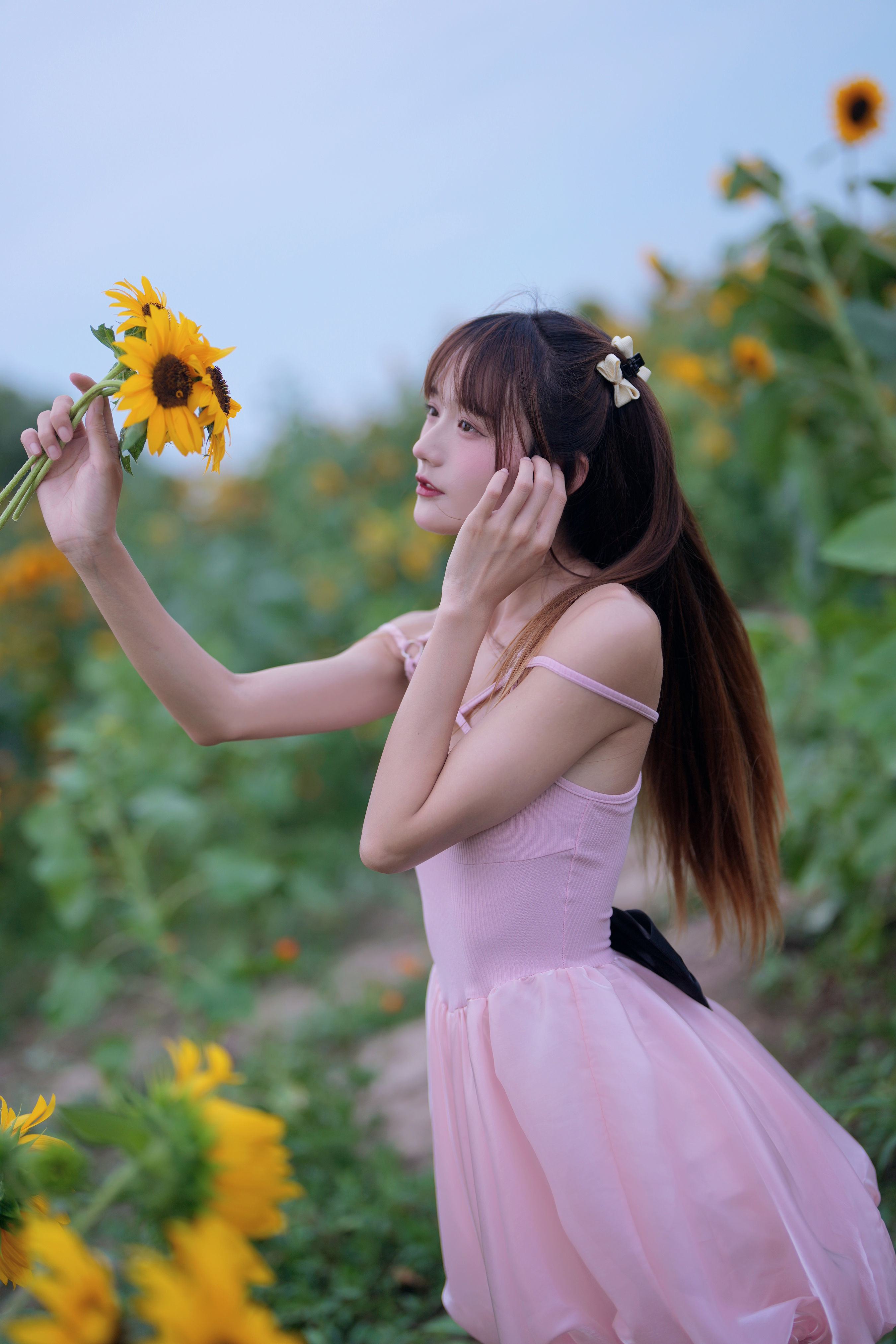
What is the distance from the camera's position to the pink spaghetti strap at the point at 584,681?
1.18m

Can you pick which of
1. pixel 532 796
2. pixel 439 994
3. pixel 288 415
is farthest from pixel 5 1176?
pixel 288 415

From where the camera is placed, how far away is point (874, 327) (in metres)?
2.55

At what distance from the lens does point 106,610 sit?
1.27 m

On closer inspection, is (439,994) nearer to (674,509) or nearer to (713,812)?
(713,812)

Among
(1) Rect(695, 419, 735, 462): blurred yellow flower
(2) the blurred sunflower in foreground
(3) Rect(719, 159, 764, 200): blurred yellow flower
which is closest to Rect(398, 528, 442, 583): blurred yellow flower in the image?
(1) Rect(695, 419, 735, 462): blurred yellow flower

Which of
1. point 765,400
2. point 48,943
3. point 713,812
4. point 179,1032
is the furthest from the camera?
point 48,943

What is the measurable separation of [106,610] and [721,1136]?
1052mm

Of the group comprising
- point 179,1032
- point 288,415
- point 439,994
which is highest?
point 288,415

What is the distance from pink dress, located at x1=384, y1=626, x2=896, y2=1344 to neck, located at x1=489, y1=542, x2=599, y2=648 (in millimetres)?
162

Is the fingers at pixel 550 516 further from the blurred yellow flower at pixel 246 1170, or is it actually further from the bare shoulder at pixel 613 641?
the blurred yellow flower at pixel 246 1170

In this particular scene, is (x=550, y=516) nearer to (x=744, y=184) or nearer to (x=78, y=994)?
(x=744, y=184)

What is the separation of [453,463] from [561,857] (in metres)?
0.54

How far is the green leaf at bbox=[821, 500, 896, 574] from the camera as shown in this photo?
6.93 feet

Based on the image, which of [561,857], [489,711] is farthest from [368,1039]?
[489,711]
